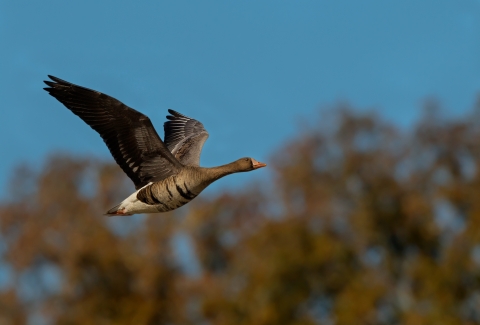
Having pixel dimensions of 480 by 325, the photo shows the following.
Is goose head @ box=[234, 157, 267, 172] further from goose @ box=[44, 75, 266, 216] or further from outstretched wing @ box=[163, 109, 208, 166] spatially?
outstretched wing @ box=[163, 109, 208, 166]

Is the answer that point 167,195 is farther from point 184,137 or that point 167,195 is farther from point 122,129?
point 184,137

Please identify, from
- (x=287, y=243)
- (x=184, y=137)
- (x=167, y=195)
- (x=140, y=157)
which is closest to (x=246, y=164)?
(x=167, y=195)

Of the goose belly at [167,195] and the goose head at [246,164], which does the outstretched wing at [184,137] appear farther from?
the goose belly at [167,195]

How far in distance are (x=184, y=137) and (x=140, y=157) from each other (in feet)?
7.51

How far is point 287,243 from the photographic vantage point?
109 feet

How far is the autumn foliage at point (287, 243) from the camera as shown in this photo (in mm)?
32500

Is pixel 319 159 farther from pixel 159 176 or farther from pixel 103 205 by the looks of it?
pixel 159 176

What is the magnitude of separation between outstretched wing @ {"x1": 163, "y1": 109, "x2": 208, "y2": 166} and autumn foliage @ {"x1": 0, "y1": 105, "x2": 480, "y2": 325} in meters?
14.7

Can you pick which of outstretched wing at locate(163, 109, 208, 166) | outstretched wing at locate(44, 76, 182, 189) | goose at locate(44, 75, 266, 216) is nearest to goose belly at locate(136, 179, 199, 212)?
goose at locate(44, 75, 266, 216)

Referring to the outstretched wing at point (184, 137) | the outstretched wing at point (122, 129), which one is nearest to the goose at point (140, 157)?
the outstretched wing at point (122, 129)

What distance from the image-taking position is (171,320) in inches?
1358

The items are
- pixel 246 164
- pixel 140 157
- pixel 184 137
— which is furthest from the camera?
pixel 184 137

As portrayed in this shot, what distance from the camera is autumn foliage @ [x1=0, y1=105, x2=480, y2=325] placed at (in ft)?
107

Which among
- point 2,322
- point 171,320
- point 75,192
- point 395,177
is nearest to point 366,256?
point 395,177
